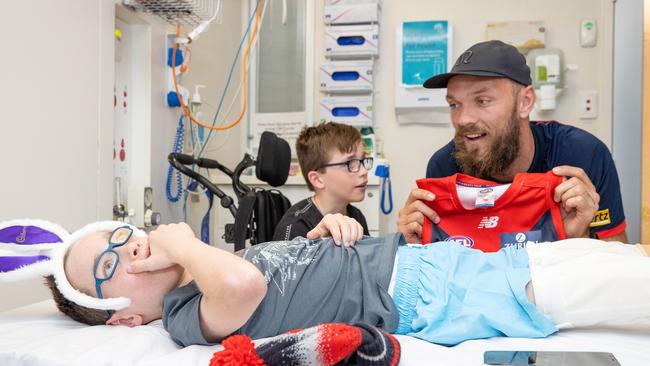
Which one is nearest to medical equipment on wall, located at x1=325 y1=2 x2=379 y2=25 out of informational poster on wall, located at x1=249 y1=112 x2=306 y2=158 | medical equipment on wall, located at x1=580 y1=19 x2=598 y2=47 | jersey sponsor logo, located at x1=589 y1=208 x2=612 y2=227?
informational poster on wall, located at x1=249 y1=112 x2=306 y2=158

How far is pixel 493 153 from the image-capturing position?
2.01m

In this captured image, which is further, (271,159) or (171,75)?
(171,75)

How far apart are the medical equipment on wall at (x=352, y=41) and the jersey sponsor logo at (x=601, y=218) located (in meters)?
2.24

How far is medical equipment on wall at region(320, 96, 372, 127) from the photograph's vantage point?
382cm

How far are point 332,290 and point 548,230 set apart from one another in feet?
2.59

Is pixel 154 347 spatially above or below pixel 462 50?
below

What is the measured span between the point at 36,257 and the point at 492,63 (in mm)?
1509

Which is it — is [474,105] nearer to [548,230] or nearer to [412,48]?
[548,230]

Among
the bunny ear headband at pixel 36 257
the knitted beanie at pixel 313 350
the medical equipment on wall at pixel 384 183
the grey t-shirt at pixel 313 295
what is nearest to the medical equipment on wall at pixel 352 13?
the medical equipment on wall at pixel 384 183

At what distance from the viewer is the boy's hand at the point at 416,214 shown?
182 centimetres

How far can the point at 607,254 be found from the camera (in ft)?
4.08

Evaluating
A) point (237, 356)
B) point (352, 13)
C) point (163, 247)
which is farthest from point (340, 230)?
point (352, 13)

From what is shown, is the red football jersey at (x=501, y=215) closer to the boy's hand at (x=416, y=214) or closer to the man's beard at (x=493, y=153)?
the boy's hand at (x=416, y=214)

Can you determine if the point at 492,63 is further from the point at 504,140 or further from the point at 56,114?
the point at 56,114
